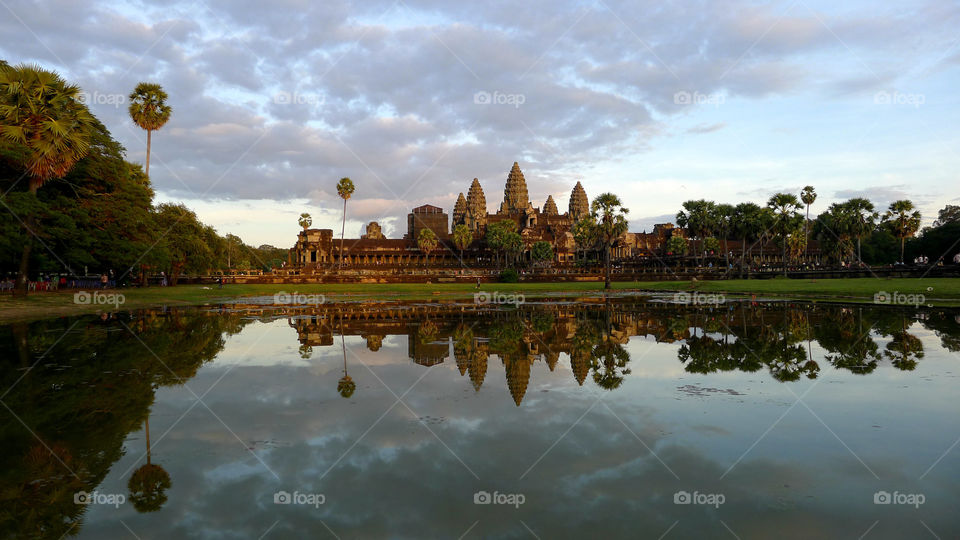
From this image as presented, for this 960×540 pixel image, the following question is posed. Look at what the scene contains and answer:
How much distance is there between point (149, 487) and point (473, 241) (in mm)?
123987

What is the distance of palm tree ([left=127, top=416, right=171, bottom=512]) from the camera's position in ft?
16.7

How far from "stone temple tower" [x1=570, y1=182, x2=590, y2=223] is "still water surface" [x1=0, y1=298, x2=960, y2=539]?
14860 centimetres

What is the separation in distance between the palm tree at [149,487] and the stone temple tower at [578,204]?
157 meters

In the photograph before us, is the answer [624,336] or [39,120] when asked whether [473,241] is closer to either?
[39,120]

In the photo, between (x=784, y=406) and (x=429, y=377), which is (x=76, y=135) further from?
(x=784, y=406)

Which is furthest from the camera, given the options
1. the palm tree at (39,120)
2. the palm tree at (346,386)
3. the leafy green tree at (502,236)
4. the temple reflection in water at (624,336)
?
the leafy green tree at (502,236)

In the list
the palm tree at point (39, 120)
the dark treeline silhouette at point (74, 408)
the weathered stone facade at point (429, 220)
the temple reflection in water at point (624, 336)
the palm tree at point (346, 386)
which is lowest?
the dark treeline silhouette at point (74, 408)

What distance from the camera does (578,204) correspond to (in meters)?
162

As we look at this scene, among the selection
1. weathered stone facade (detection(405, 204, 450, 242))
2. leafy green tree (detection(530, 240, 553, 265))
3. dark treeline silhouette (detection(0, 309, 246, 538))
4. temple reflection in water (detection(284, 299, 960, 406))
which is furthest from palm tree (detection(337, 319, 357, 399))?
weathered stone facade (detection(405, 204, 450, 242))

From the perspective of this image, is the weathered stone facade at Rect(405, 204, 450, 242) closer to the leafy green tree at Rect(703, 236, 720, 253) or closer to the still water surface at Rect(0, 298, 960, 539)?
the leafy green tree at Rect(703, 236, 720, 253)

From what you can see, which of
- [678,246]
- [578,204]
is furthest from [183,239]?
[578,204]

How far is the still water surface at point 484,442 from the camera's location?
4789 millimetres

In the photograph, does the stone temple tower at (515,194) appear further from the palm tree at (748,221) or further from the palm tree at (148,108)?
the palm tree at (148,108)

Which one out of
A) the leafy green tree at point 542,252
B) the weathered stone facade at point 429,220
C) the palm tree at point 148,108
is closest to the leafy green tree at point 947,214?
the leafy green tree at point 542,252
